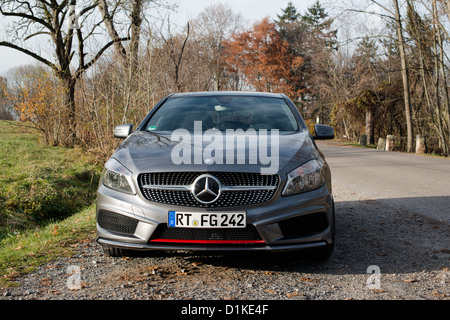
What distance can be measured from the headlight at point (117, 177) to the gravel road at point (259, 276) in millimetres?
629

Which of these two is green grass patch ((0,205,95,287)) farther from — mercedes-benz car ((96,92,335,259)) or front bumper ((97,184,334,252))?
front bumper ((97,184,334,252))

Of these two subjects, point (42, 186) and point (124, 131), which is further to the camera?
point (42, 186)

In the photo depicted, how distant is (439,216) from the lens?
18.9 ft

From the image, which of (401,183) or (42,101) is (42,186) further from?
(401,183)

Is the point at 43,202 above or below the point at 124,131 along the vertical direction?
below

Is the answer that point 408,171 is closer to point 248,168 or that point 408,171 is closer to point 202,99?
point 202,99

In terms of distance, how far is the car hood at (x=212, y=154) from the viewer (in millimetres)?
3355

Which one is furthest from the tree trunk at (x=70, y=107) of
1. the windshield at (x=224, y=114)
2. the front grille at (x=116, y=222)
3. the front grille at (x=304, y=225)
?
the front grille at (x=304, y=225)

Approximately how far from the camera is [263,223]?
3186mm

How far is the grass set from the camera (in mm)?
4602

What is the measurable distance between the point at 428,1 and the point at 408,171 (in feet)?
43.6

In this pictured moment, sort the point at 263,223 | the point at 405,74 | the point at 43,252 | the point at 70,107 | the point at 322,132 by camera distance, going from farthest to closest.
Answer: the point at 405,74 → the point at 70,107 → the point at 322,132 → the point at 43,252 → the point at 263,223

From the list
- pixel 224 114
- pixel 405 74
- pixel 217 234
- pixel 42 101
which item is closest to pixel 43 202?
pixel 224 114

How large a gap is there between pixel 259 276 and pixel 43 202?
6.81 m
